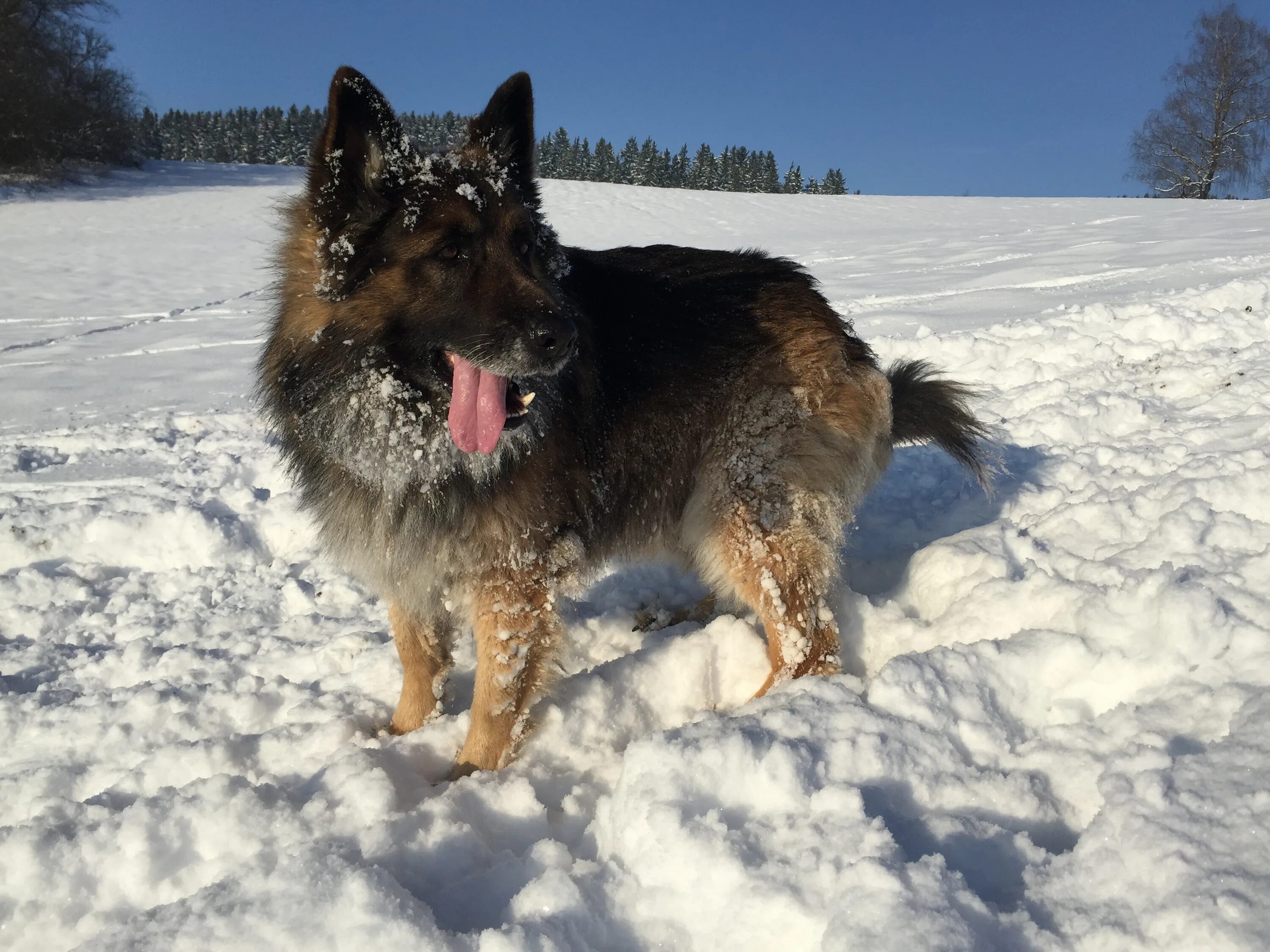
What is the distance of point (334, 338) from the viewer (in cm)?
261

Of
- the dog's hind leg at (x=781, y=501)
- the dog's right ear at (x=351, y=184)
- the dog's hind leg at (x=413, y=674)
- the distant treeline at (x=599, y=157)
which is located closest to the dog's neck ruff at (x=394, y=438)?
the dog's right ear at (x=351, y=184)

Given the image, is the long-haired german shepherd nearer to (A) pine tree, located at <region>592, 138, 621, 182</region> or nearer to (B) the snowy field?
(B) the snowy field

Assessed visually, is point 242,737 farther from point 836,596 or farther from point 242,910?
point 836,596

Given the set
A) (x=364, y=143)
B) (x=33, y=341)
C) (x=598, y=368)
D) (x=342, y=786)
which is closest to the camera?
(x=342, y=786)

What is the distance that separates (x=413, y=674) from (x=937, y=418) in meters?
2.66

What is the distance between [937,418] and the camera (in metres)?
3.58

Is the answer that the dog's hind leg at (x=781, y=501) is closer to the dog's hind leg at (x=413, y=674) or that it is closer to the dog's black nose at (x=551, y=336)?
the dog's black nose at (x=551, y=336)

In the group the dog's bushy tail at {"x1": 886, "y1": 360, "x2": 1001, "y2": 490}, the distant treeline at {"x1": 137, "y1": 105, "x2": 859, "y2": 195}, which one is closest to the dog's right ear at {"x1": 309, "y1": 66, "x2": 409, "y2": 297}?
the dog's bushy tail at {"x1": 886, "y1": 360, "x2": 1001, "y2": 490}

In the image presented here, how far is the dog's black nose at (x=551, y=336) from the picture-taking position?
2447mm

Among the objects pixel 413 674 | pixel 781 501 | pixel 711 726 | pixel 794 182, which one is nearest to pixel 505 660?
pixel 413 674

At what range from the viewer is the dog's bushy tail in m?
3.58

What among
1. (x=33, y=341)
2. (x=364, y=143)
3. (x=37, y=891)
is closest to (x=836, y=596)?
(x=364, y=143)

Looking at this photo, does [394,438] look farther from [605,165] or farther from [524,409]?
[605,165]

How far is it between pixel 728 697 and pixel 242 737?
1870 millimetres
